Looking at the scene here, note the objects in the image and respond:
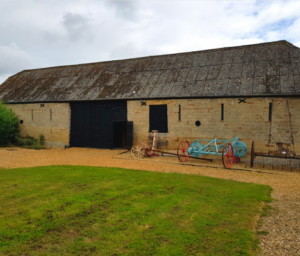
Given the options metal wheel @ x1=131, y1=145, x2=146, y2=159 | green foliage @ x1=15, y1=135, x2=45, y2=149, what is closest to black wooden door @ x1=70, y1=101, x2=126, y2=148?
green foliage @ x1=15, y1=135, x2=45, y2=149

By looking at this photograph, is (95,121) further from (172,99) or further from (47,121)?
(172,99)

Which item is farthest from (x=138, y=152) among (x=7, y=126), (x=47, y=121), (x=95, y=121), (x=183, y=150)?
(x=7, y=126)

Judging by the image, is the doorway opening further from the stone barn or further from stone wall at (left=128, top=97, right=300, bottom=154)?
stone wall at (left=128, top=97, right=300, bottom=154)

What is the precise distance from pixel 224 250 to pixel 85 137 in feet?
47.0

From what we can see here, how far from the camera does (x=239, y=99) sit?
12.4 metres

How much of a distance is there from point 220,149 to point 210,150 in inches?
32.1

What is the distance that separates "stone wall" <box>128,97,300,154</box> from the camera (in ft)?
38.2

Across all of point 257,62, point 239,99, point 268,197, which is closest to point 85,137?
point 239,99

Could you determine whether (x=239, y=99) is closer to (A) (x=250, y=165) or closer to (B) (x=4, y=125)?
(A) (x=250, y=165)

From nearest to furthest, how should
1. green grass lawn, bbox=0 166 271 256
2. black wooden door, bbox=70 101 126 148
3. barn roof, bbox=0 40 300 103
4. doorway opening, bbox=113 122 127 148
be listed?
green grass lawn, bbox=0 166 271 256, barn roof, bbox=0 40 300 103, black wooden door, bbox=70 101 126 148, doorway opening, bbox=113 122 127 148

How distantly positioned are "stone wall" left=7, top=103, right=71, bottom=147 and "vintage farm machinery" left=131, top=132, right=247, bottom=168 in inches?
248

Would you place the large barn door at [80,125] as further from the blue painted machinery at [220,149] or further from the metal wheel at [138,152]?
the blue painted machinery at [220,149]

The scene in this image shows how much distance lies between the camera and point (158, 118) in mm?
14289

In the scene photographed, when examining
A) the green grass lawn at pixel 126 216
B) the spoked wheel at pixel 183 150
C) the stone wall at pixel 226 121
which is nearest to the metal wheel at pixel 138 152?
the stone wall at pixel 226 121
